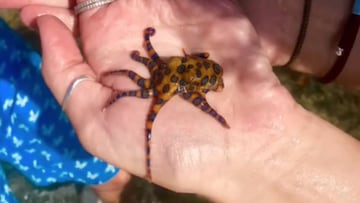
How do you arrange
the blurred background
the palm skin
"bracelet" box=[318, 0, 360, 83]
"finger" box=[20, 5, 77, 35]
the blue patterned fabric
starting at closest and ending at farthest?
the palm skin → "bracelet" box=[318, 0, 360, 83] → "finger" box=[20, 5, 77, 35] → the blue patterned fabric → the blurred background

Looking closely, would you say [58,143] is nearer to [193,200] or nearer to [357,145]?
[193,200]

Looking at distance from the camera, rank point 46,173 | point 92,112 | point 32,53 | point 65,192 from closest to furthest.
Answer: point 92,112
point 32,53
point 46,173
point 65,192

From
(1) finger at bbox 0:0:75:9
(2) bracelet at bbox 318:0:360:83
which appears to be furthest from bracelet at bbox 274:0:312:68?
(1) finger at bbox 0:0:75:9

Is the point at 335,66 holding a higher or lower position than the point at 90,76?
lower

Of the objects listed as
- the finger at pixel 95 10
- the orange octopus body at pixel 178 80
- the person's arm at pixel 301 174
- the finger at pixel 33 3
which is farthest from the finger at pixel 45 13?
the person's arm at pixel 301 174

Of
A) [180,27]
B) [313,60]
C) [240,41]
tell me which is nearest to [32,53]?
[180,27]

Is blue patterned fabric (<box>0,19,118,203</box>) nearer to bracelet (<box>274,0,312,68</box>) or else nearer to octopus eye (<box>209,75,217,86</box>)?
octopus eye (<box>209,75,217,86</box>)

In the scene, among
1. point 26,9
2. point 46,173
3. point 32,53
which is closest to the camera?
point 26,9
